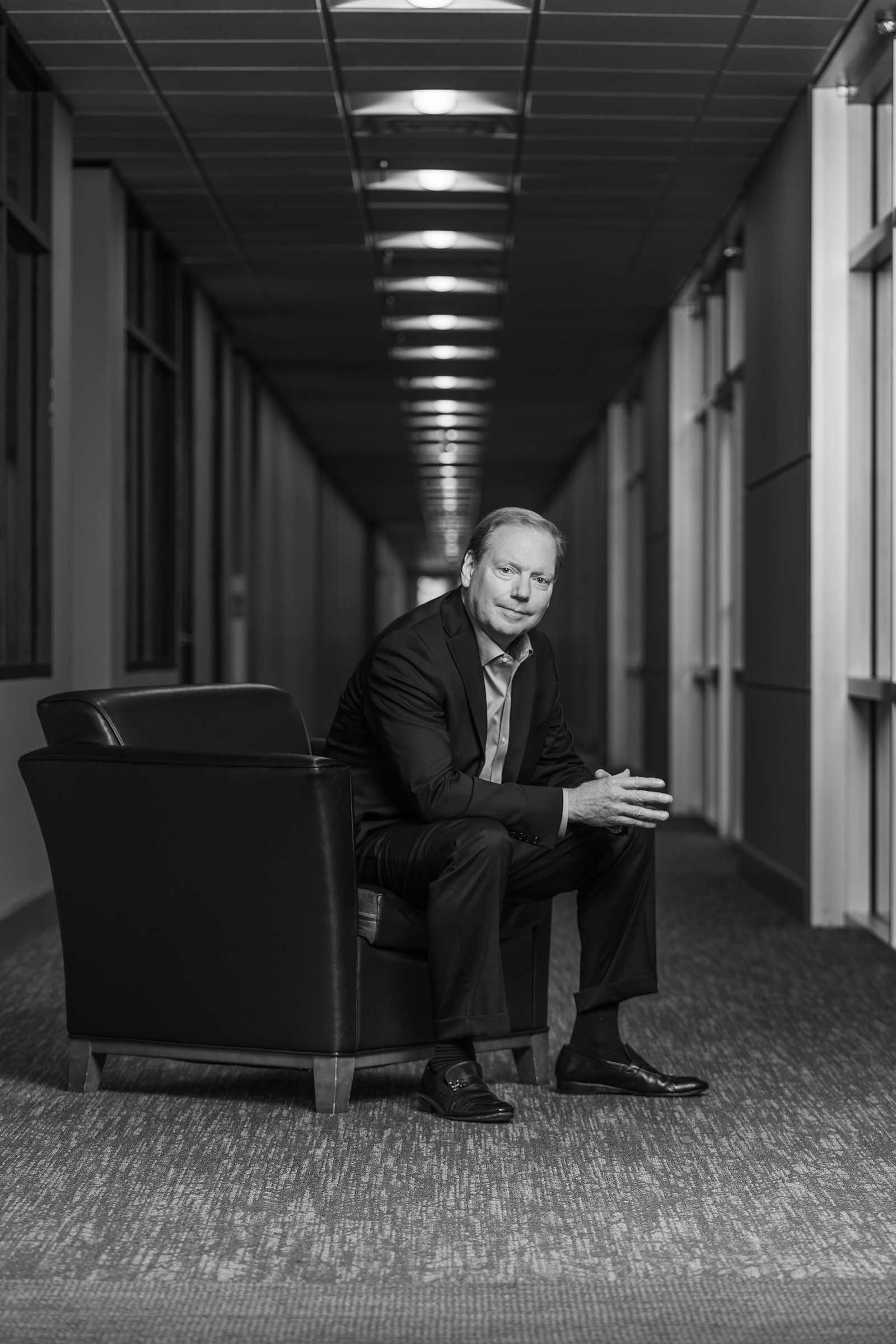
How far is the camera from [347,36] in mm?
5809

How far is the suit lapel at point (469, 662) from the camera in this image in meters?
3.50

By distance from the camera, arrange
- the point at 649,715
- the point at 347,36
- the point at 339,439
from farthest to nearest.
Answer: the point at 339,439
the point at 649,715
the point at 347,36

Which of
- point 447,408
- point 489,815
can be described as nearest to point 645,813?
point 489,815

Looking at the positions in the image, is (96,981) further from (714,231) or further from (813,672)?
(714,231)

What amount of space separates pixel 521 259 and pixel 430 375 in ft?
12.1

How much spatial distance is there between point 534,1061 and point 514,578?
1066 millimetres

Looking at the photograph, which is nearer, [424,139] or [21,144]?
[21,144]

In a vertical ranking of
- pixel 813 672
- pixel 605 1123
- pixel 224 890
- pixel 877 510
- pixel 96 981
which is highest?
pixel 877 510

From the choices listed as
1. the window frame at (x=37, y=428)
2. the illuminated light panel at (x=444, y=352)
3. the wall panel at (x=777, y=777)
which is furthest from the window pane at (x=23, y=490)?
the illuminated light panel at (x=444, y=352)

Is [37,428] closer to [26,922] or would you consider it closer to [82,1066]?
[26,922]

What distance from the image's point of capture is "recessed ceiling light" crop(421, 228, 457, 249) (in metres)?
8.70

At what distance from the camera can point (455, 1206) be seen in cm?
277

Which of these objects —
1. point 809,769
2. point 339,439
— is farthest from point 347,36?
point 339,439

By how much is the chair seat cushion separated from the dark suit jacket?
0.57 feet
